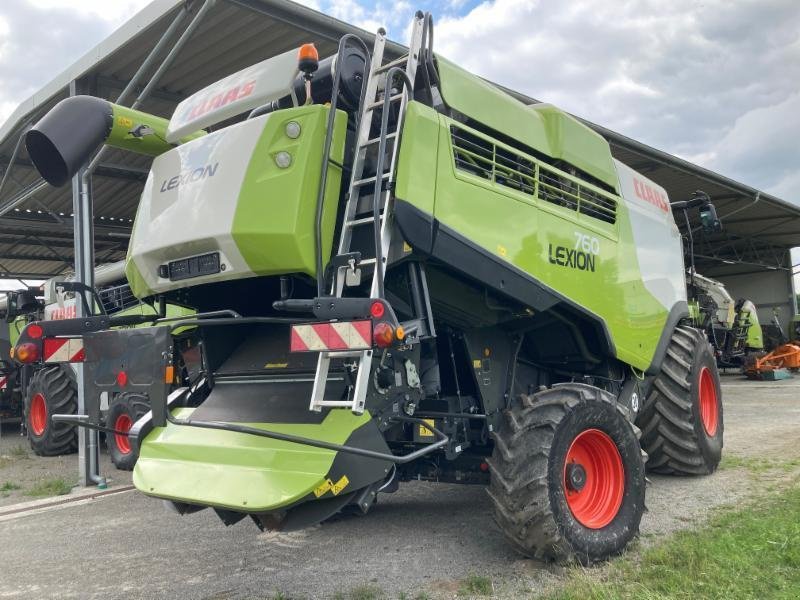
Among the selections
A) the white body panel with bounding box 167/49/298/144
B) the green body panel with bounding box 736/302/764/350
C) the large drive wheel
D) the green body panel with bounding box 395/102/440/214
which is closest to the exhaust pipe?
the white body panel with bounding box 167/49/298/144

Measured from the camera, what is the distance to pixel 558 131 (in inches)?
173

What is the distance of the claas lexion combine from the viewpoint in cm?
319

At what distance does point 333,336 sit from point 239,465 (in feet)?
2.74

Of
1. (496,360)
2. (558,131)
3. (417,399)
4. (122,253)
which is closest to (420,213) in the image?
(417,399)

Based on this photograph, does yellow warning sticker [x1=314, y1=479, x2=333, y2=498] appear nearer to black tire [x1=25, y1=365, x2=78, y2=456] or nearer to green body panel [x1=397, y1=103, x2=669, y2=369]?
green body panel [x1=397, y1=103, x2=669, y2=369]

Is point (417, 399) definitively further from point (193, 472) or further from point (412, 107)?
point (412, 107)

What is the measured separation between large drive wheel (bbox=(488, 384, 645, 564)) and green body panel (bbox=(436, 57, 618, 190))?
1.56 m

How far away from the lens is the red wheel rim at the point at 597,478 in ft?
12.8

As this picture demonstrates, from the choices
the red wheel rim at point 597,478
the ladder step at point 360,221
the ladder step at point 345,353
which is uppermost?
the ladder step at point 360,221

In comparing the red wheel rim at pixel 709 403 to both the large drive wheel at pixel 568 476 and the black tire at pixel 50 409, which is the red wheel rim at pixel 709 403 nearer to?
the large drive wheel at pixel 568 476

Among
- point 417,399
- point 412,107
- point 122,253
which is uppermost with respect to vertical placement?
point 122,253

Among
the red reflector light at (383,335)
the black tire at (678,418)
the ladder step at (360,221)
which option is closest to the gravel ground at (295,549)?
the black tire at (678,418)

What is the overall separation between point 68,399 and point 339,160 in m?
8.25

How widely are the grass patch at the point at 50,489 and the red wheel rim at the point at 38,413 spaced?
10.2ft
